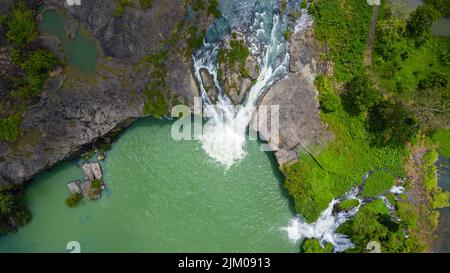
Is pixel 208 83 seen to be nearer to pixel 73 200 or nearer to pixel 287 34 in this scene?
pixel 287 34

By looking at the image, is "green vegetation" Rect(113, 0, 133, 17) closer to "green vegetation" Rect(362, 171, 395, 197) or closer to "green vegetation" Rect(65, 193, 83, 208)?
"green vegetation" Rect(65, 193, 83, 208)

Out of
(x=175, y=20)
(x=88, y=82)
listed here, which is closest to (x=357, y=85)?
(x=175, y=20)

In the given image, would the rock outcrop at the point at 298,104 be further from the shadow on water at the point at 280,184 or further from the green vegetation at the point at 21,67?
the green vegetation at the point at 21,67

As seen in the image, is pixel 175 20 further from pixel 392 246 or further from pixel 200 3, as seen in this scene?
pixel 392 246

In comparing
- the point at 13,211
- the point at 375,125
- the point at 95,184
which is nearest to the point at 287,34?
the point at 375,125

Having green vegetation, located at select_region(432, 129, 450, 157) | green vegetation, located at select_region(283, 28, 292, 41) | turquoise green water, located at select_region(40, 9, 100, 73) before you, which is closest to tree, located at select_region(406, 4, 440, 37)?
green vegetation, located at select_region(432, 129, 450, 157)

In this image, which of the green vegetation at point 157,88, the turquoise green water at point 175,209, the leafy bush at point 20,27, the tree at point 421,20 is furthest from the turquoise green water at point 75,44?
the tree at point 421,20
